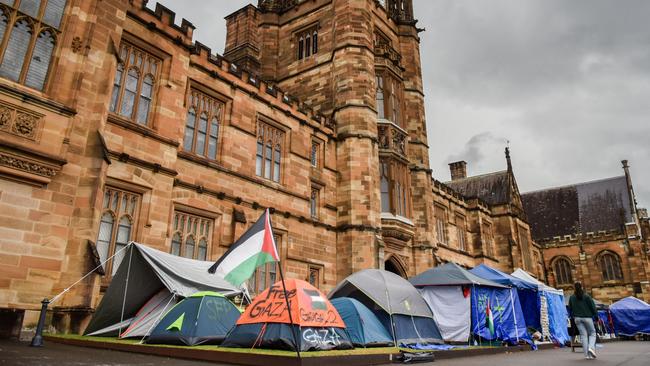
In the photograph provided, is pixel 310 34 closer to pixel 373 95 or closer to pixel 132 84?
pixel 373 95

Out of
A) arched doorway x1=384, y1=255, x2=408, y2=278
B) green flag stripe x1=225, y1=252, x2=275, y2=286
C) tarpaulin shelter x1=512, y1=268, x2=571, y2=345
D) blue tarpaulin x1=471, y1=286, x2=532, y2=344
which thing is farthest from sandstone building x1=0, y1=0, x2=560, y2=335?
tarpaulin shelter x1=512, y1=268, x2=571, y2=345

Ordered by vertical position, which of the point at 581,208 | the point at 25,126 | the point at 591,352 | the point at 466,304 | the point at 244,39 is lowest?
the point at 591,352

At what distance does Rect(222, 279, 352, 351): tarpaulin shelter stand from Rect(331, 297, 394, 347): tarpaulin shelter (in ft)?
3.96

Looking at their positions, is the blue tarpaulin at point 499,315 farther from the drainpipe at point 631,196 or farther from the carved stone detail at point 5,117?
the drainpipe at point 631,196

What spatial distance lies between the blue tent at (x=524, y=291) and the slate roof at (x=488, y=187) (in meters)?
19.4

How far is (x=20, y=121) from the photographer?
7848 millimetres

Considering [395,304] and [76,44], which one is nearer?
[76,44]

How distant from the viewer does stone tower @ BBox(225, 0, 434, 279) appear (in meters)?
18.0

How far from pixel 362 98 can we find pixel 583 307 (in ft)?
41.1

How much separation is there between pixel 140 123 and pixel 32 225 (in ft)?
15.6

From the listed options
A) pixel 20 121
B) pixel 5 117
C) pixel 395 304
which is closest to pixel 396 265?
pixel 395 304

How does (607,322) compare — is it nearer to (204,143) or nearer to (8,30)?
(204,143)

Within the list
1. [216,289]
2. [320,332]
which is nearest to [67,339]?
[216,289]

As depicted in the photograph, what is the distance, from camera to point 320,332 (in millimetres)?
7750
